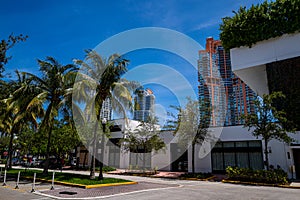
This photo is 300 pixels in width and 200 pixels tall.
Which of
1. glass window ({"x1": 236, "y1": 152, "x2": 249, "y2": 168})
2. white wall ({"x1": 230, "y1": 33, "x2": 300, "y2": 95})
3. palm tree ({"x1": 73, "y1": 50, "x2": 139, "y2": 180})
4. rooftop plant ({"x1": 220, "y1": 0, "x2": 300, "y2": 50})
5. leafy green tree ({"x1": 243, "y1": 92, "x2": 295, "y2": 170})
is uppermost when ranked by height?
rooftop plant ({"x1": 220, "y1": 0, "x2": 300, "y2": 50})

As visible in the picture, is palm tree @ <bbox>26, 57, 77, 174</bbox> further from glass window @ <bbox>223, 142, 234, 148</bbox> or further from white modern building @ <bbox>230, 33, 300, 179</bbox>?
Answer: glass window @ <bbox>223, 142, 234, 148</bbox>

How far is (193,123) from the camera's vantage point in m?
19.8

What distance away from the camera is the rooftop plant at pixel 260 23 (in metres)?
16.2

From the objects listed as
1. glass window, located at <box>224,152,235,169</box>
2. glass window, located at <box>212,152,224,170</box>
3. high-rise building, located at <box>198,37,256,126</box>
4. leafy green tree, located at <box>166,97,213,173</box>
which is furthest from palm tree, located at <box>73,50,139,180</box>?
high-rise building, located at <box>198,37,256,126</box>

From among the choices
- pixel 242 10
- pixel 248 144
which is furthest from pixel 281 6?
pixel 248 144

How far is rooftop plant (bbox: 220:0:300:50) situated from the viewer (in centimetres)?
1617

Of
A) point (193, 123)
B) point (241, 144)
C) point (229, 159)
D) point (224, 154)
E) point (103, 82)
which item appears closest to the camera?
point (103, 82)

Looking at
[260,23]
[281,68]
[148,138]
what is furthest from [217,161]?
[260,23]

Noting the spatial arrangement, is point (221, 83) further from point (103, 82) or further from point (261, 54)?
point (103, 82)

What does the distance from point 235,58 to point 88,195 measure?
51.3 feet

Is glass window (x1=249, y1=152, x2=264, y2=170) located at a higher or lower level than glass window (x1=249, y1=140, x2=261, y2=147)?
lower

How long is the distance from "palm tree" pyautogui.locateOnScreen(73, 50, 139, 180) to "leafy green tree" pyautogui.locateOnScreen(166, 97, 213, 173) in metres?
6.59

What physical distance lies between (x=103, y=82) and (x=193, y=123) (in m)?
8.97

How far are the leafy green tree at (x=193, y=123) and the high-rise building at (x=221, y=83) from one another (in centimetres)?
849
